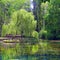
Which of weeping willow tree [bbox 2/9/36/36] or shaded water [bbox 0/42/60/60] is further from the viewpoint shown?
weeping willow tree [bbox 2/9/36/36]

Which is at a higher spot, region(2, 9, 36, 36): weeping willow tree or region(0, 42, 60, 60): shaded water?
region(2, 9, 36, 36): weeping willow tree

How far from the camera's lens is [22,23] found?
104ft

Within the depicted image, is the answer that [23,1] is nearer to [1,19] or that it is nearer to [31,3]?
[31,3]

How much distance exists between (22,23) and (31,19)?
4.10 ft

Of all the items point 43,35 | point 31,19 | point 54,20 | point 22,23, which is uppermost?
point 31,19

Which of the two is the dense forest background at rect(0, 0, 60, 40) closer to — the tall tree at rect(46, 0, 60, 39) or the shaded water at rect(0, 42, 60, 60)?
the tall tree at rect(46, 0, 60, 39)

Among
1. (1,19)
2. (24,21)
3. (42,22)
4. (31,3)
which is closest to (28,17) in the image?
(24,21)

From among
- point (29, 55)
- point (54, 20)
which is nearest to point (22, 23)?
point (54, 20)

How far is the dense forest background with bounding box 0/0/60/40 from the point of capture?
3139cm

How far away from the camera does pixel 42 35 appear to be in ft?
119

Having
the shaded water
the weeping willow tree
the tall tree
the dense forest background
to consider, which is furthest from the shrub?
the shaded water

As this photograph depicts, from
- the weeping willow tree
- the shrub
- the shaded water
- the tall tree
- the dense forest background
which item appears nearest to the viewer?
the shaded water

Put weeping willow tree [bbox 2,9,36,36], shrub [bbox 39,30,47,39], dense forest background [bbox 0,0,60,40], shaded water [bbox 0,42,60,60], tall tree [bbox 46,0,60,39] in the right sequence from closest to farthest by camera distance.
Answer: shaded water [bbox 0,42,60,60], weeping willow tree [bbox 2,9,36,36], dense forest background [bbox 0,0,60,40], tall tree [bbox 46,0,60,39], shrub [bbox 39,30,47,39]

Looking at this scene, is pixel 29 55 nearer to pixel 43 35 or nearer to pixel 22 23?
pixel 22 23
